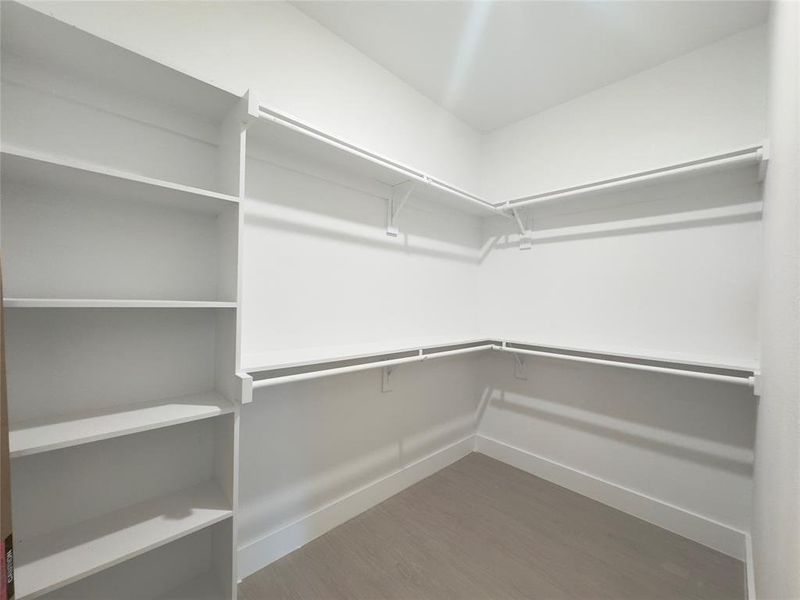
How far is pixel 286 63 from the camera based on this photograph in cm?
148

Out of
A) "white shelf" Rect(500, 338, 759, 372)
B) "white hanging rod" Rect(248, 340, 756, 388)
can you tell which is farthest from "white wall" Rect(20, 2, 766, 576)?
"white hanging rod" Rect(248, 340, 756, 388)

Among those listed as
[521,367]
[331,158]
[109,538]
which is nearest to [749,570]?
[521,367]

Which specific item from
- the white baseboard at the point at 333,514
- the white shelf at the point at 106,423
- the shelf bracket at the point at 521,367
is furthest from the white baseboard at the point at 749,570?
Result: the white shelf at the point at 106,423

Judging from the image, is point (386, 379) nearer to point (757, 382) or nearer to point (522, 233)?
point (522, 233)

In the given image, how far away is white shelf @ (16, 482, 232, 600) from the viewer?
82 centimetres

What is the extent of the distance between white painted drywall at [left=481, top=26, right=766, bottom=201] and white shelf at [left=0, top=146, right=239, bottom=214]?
6.65 feet

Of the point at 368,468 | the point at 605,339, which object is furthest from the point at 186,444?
the point at 605,339

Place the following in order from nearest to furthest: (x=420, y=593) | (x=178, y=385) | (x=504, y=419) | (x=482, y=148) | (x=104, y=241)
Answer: (x=104, y=241)
(x=178, y=385)
(x=420, y=593)
(x=504, y=419)
(x=482, y=148)

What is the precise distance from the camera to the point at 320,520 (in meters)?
1.59

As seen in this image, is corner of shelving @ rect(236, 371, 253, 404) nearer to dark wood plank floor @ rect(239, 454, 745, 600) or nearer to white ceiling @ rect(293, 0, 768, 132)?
dark wood plank floor @ rect(239, 454, 745, 600)

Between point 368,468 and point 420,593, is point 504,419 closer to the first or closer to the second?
point 368,468

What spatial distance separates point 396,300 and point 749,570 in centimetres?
198

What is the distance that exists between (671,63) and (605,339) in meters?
1.55

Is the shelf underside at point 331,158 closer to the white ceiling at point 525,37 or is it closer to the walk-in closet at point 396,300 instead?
the walk-in closet at point 396,300
